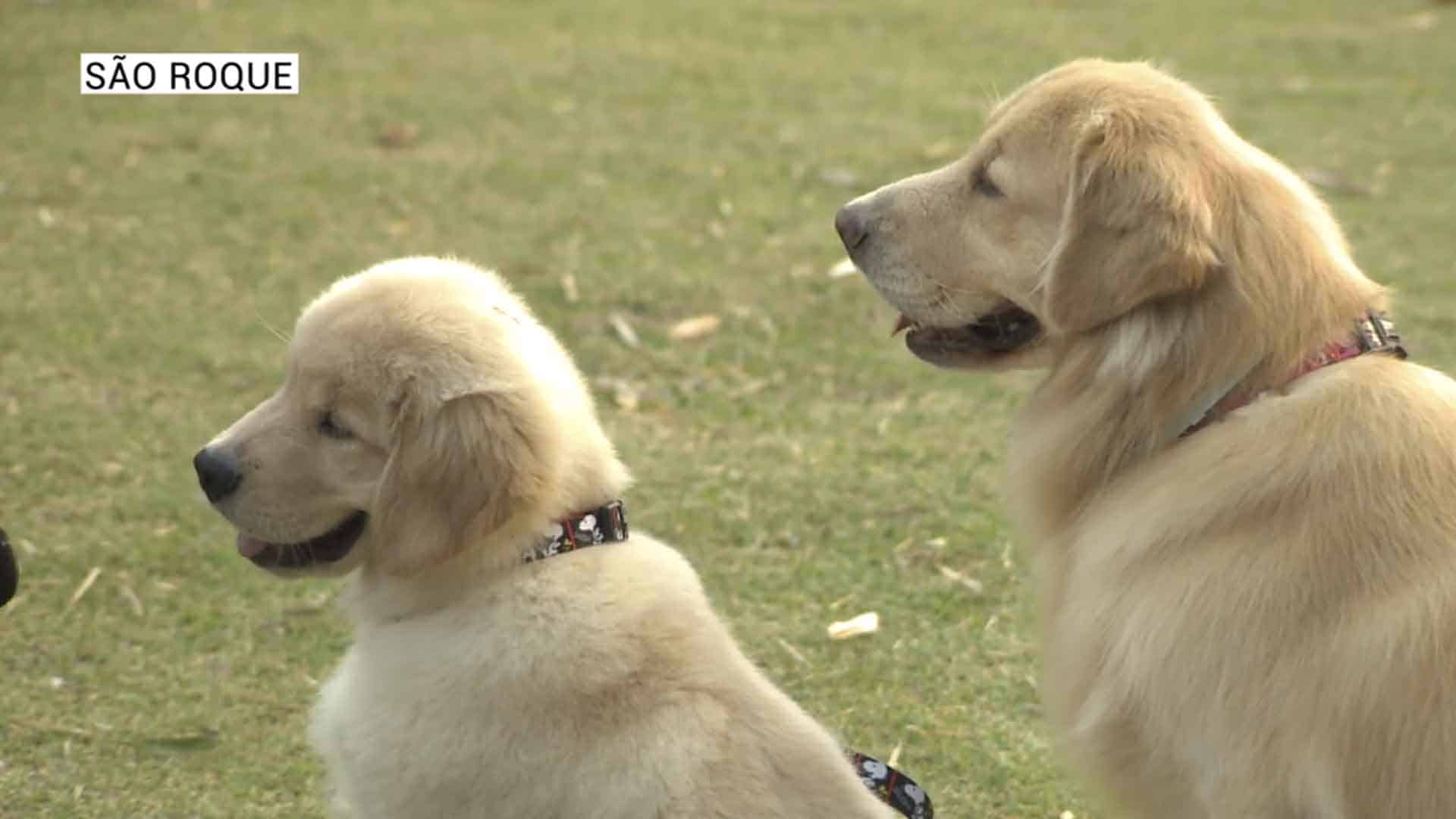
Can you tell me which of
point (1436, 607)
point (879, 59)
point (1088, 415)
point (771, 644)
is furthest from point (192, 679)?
point (879, 59)

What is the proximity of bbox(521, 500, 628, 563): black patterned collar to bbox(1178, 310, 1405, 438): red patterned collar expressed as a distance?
0.93m

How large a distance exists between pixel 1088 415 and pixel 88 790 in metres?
2.04

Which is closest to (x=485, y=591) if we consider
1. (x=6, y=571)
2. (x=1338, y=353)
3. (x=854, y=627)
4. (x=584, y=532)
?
(x=584, y=532)

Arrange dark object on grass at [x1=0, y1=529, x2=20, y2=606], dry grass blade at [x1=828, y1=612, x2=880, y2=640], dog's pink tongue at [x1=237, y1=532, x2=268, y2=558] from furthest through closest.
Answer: dry grass blade at [x1=828, y1=612, x2=880, y2=640] → dark object on grass at [x1=0, y1=529, x2=20, y2=606] → dog's pink tongue at [x1=237, y1=532, x2=268, y2=558]

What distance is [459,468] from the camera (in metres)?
3.09

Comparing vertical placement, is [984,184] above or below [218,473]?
above

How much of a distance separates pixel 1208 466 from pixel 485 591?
115 cm

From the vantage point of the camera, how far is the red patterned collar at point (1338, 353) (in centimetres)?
309

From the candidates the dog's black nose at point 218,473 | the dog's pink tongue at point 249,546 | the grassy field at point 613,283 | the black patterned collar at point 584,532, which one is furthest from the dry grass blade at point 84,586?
the black patterned collar at point 584,532

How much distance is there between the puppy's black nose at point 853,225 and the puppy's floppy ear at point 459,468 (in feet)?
2.48

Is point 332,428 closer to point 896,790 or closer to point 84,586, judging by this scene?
point 896,790

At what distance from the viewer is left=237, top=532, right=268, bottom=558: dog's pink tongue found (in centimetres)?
333

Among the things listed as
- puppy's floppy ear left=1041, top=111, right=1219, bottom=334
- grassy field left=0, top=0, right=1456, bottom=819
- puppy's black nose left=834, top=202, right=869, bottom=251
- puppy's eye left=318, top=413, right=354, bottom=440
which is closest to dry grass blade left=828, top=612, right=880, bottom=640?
grassy field left=0, top=0, right=1456, bottom=819

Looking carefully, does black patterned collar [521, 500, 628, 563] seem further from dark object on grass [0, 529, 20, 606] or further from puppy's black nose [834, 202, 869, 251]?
dark object on grass [0, 529, 20, 606]
